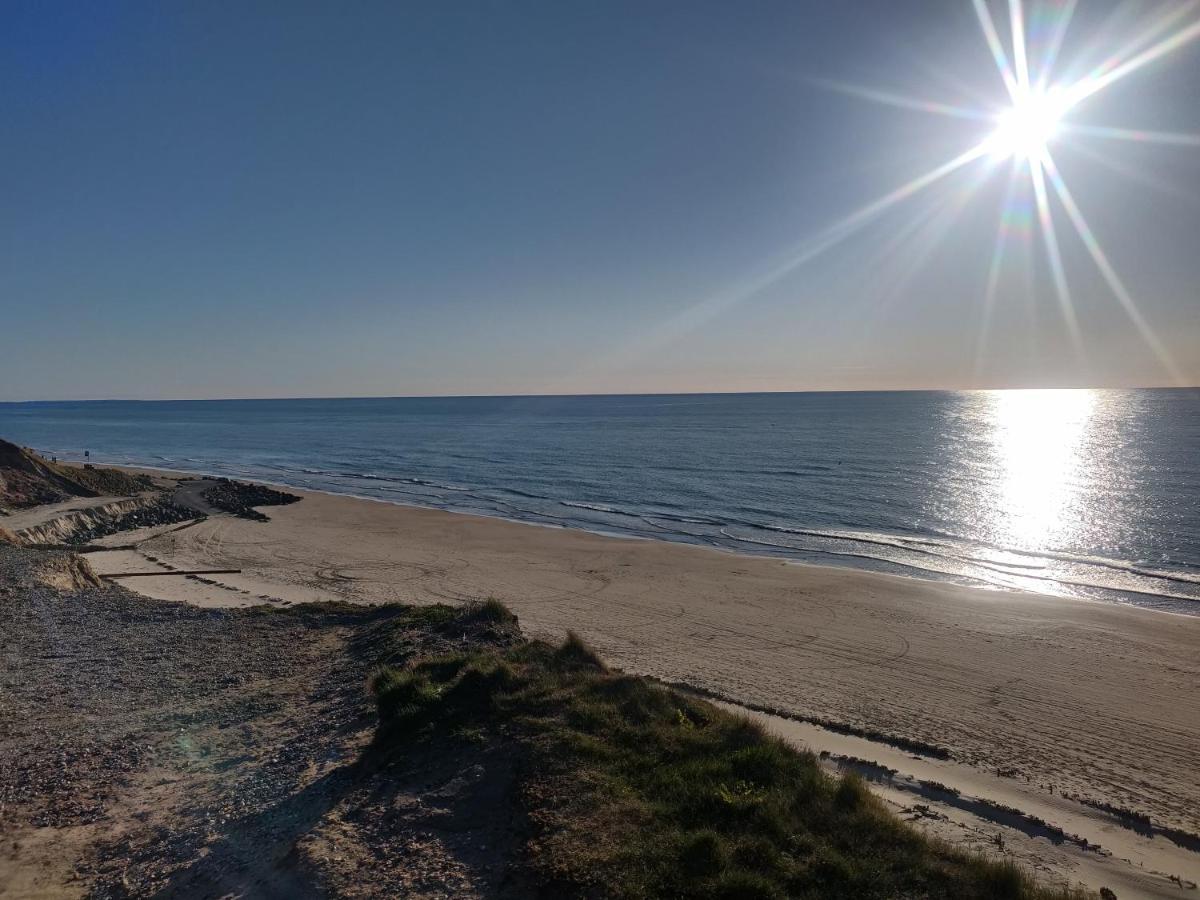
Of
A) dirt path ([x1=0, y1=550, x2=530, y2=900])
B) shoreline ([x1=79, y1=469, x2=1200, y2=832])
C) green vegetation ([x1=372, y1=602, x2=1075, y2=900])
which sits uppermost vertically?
green vegetation ([x1=372, y1=602, x2=1075, y2=900])

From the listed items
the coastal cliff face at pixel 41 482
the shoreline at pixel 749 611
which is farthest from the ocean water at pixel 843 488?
the coastal cliff face at pixel 41 482

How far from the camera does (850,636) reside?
19.5m

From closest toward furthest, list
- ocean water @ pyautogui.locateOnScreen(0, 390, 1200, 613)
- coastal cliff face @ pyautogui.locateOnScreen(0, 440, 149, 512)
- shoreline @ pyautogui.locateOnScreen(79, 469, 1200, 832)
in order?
shoreline @ pyautogui.locateOnScreen(79, 469, 1200, 832), ocean water @ pyautogui.locateOnScreen(0, 390, 1200, 613), coastal cliff face @ pyautogui.locateOnScreen(0, 440, 149, 512)

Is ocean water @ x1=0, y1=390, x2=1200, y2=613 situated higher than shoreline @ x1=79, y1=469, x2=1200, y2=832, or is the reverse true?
ocean water @ x1=0, y1=390, x2=1200, y2=613

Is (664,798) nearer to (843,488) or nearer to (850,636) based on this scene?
(850,636)

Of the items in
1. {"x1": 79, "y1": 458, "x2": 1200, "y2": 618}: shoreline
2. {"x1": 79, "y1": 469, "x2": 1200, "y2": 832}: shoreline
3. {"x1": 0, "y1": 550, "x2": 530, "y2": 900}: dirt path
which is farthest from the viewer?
{"x1": 79, "y1": 458, "x2": 1200, "y2": 618}: shoreline

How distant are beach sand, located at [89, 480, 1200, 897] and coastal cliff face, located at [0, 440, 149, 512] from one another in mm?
8628

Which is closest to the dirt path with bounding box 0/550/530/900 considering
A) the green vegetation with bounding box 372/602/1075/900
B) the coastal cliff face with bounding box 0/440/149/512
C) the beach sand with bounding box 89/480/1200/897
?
the green vegetation with bounding box 372/602/1075/900

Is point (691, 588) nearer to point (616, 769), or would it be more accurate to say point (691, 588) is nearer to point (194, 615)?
point (194, 615)

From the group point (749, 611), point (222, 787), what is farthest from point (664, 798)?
point (749, 611)

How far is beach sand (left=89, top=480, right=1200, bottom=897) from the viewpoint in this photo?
40.4 feet

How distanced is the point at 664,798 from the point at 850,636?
45.6 feet

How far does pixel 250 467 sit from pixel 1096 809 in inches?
2981

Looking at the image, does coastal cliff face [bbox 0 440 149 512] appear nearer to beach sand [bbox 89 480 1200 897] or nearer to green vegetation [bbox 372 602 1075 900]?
beach sand [bbox 89 480 1200 897]
